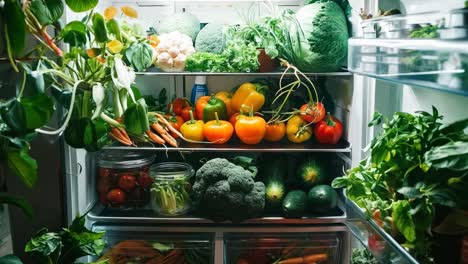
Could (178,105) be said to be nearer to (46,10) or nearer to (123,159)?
(123,159)

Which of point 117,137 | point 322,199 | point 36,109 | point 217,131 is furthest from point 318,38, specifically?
point 36,109

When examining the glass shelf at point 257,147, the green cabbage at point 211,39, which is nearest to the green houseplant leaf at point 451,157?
the glass shelf at point 257,147

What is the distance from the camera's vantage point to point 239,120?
2.01 meters

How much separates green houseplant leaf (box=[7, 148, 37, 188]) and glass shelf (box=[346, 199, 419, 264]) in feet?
3.02

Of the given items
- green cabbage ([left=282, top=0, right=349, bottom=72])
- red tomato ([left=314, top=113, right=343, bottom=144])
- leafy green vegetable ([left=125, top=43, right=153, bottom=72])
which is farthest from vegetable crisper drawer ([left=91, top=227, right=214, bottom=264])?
green cabbage ([left=282, top=0, right=349, bottom=72])

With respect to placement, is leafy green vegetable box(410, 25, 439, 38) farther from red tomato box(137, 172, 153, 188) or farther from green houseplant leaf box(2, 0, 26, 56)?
red tomato box(137, 172, 153, 188)

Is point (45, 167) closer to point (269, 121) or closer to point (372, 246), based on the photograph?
point (269, 121)

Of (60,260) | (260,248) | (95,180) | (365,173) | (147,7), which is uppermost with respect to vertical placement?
(147,7)

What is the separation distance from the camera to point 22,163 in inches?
49.3

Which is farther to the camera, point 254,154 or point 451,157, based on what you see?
point 254,154

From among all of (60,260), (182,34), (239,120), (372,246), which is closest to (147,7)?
(182,34)

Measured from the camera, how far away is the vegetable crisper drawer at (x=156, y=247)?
2.01 metres

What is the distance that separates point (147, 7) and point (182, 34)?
1.22 ft

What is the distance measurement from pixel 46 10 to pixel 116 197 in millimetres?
948
